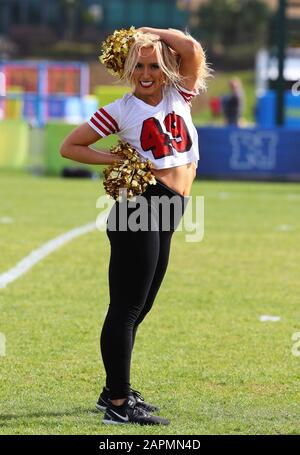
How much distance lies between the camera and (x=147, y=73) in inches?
213

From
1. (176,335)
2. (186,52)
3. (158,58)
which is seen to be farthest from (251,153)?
(158,58)

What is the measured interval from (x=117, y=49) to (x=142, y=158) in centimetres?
56

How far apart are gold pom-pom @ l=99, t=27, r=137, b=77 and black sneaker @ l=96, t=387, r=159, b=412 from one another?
1.65 m

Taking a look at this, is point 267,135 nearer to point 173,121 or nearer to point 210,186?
point 210,186

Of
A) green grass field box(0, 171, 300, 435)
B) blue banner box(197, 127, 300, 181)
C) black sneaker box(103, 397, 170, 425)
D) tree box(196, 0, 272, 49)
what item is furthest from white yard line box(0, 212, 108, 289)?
tree box(196, 0, 272, 49)

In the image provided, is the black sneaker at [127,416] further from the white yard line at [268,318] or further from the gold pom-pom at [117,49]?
the white yard line at [268,318]

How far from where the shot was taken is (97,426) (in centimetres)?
540

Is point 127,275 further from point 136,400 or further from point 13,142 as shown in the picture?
point 13,142

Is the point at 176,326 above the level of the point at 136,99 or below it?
below

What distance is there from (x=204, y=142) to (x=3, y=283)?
37.3 feet

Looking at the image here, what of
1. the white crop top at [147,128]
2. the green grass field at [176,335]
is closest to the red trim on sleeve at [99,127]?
the white crop top at [147,128]

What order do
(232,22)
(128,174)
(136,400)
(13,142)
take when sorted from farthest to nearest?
(232,22), (13,142), (136,400), (128,174)

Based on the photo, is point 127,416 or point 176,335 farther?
point 176,335

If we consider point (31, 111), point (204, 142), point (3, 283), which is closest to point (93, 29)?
point (31, 111)
